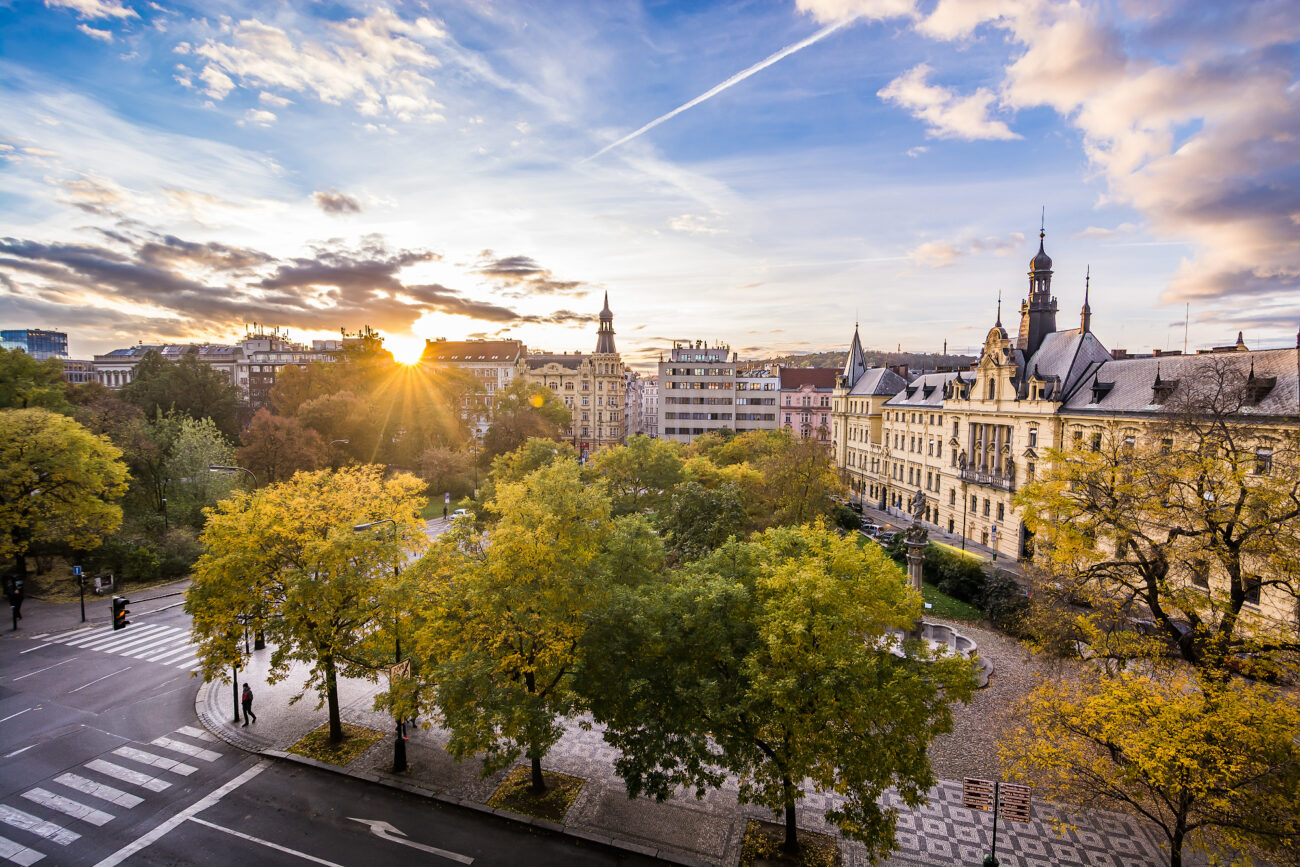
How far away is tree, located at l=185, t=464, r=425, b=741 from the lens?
18969 millimetres

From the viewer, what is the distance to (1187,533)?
57.6ft

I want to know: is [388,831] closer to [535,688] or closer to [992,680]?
[535,688]

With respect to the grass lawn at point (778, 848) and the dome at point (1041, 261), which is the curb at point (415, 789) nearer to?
the grass lawn at point (778, 848)

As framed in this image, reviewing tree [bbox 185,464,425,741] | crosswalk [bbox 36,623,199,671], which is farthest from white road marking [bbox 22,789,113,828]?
crosswalk [bbox 36,623,199,671]

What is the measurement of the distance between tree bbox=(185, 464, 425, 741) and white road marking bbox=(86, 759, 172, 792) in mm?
3800

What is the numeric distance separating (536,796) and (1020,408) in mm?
47729

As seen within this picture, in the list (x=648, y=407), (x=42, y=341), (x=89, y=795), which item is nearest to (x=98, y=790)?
(x=89, y=795)

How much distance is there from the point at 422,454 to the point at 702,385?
49833mm

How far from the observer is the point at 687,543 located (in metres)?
35.9

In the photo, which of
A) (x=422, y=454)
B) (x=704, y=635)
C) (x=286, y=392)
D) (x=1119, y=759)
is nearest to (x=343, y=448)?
(x=422, y=454)

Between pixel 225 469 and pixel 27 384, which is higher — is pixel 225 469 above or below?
below

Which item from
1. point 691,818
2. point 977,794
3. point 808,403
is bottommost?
point 691,818

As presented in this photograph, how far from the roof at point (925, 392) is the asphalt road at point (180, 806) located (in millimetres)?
57126

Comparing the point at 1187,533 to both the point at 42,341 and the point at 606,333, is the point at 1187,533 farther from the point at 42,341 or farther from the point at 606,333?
the point at 42,341
